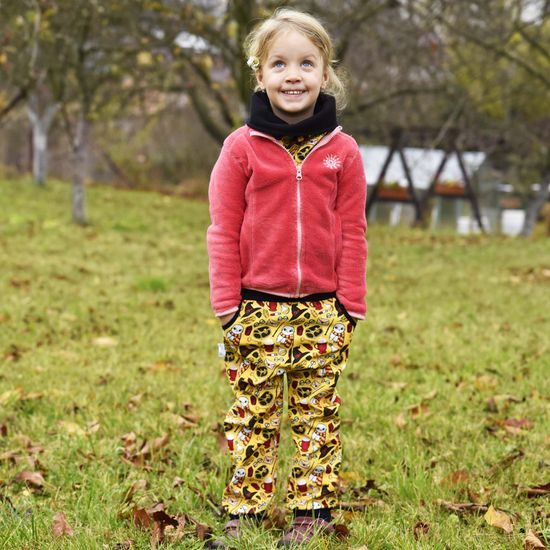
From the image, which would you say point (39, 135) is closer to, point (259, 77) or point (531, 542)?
point (259, 77)

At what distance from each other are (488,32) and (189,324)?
781 centimetres

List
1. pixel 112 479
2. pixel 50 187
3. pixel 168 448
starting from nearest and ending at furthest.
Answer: pixel 112 479, pixel 168 448, pixel 50 187

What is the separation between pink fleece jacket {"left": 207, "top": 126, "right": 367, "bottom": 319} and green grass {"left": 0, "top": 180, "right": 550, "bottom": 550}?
88 centimetres

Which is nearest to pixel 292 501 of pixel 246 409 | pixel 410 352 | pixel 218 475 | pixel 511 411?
pixel 246 409

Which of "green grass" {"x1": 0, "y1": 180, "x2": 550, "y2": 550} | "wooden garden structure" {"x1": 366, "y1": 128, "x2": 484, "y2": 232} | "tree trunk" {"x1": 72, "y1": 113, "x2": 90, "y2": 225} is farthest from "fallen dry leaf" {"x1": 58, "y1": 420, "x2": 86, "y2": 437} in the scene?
"wooden garden structure" {"x1": 366, "y1": 128, "x2": 484, "y2": 232}

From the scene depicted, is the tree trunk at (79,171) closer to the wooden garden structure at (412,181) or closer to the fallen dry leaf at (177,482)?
the wooden garden structure at (412,181)

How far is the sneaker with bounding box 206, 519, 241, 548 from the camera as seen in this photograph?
2553 mm

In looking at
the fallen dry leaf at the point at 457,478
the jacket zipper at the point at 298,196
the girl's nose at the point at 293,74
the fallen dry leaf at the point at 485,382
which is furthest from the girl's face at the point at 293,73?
the fallen dry leaf at the point at 485,382

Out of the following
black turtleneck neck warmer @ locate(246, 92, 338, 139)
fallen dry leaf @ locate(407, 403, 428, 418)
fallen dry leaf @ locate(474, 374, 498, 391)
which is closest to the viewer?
black turtleneck neck warmer @ locate(246, 92, 338, 139)

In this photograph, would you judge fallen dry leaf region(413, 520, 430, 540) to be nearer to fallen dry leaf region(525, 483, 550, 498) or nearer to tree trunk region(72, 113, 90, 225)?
fallen dry leaf region(525, 483, 550, 498)

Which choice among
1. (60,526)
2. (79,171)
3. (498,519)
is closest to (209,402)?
(60,526)

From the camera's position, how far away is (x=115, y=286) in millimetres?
8289

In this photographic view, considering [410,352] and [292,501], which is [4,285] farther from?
[292,501]

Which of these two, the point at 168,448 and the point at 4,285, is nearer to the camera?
the point at 168,448
